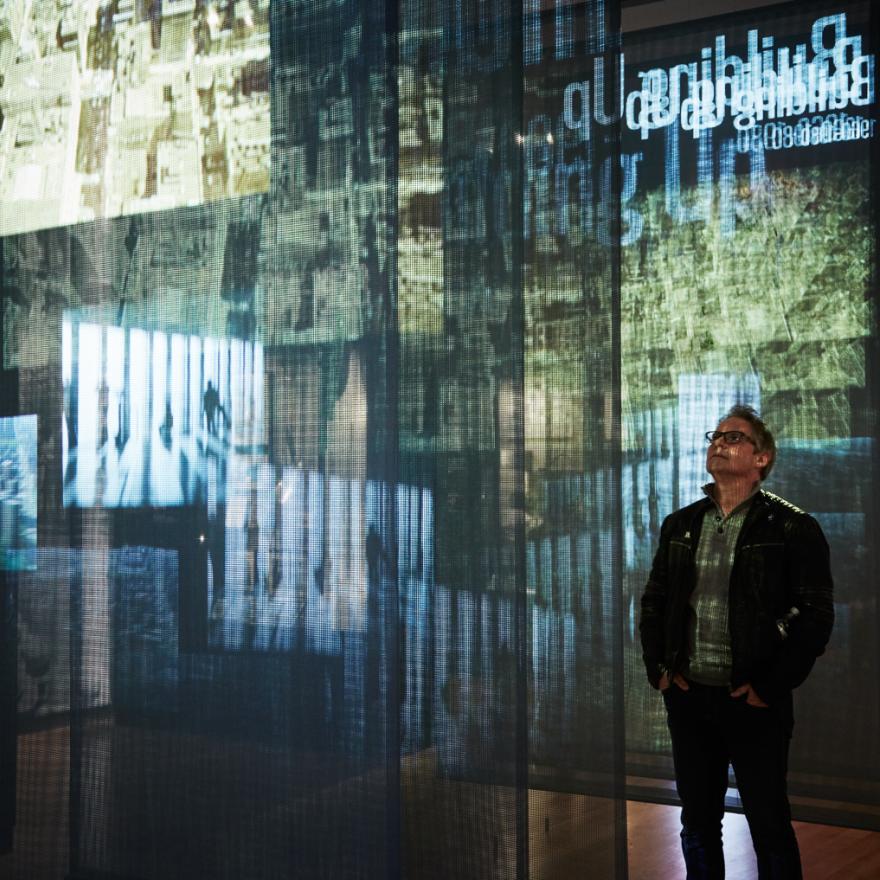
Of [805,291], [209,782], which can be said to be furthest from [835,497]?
[209,782]

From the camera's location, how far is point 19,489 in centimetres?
219

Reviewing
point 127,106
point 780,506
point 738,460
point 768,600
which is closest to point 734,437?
point 738,460

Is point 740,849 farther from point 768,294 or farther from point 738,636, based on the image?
point 768,294

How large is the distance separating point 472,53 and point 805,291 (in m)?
2.21

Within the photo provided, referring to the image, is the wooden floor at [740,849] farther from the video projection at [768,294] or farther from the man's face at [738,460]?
the man's face at [738,460]

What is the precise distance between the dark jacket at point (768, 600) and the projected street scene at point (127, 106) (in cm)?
118

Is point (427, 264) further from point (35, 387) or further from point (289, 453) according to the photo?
point (35, 387)

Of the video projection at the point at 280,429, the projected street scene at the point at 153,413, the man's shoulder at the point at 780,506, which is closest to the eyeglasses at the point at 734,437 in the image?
the man's shoulder at the point at 780,506

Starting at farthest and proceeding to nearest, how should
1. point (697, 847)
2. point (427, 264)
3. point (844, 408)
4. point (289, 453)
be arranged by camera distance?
1. point (844, 408)
2. point (697, 847)
3. point (427, 264)
4. point (289, 453)

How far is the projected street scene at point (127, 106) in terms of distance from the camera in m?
2.08

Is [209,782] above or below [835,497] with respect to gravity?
below

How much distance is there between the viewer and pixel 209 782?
206 centimetres

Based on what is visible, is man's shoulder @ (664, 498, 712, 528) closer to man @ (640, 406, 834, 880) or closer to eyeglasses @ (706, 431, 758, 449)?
man @ (640, 406, 834, 880)

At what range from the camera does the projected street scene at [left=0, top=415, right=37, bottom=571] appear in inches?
86.0
